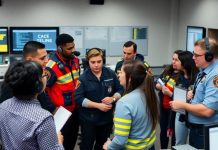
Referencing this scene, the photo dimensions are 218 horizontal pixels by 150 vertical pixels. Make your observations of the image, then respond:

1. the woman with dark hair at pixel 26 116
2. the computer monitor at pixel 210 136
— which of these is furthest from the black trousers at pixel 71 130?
the computer monitor at pixel 210 136

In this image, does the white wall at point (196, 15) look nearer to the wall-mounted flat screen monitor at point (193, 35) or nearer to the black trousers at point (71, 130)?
the wall-mounted flat screen monitor at point (193, 35)

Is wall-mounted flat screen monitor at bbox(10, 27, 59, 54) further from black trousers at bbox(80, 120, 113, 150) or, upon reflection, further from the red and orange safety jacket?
black trousers at bbox(80, 120, 113, 150)

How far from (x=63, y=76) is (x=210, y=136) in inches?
68.2

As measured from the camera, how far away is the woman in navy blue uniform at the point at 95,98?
9.12 feet

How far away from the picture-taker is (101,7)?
6.58 m

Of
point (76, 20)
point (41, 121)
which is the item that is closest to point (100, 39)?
point (76, 20)

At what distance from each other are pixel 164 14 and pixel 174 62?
394cm

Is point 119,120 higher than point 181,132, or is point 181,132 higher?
point 119,120

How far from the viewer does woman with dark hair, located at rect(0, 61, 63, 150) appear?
141cm

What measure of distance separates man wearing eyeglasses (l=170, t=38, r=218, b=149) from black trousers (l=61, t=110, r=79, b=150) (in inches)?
47.8

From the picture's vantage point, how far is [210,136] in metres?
1.49

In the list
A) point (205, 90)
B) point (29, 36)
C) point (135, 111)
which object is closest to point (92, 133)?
point (135, 111)

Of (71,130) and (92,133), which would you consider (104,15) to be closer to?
(71,130)

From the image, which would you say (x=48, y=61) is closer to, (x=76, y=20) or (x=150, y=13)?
(x=76, y=20)
